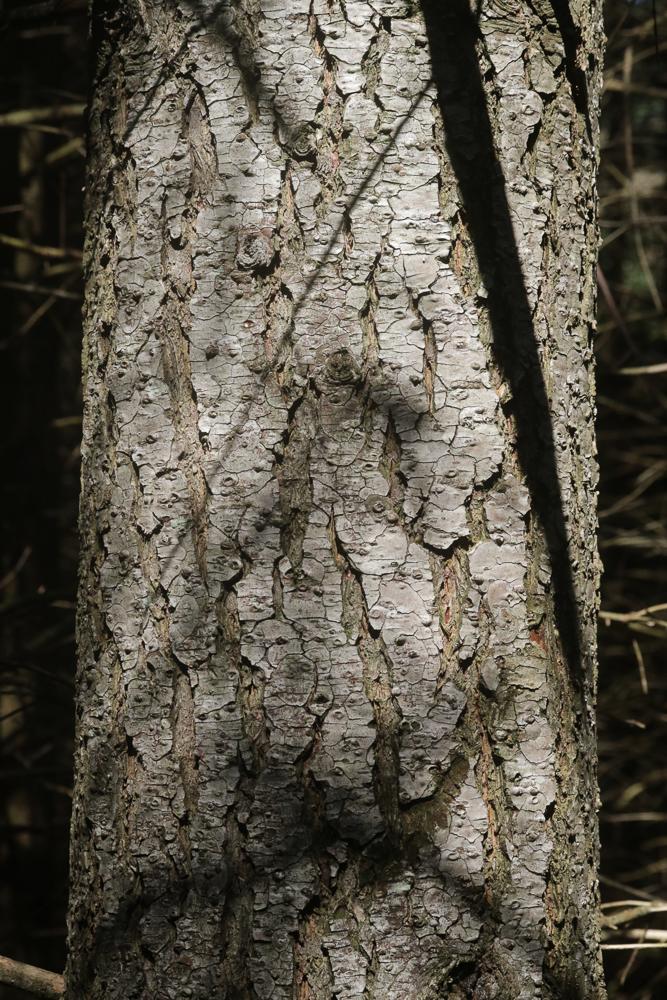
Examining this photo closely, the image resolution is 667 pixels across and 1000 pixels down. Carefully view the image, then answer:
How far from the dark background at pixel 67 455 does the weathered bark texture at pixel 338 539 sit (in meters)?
1.53

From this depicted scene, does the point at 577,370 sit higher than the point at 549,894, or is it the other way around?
the point at 577,370

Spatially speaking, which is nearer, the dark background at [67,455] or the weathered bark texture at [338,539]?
the weathered bark texture at [338,539]

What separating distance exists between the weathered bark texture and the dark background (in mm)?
1526

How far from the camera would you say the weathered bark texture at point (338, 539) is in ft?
2.90

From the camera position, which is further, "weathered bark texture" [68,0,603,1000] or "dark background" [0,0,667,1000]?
"dark background" [0,0,667,1000]

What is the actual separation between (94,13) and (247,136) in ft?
1.20

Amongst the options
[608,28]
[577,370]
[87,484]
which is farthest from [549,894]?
[608,28]

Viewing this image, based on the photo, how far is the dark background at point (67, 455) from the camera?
2893 mm

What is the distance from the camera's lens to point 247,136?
93 centimetres

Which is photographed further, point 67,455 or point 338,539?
point 67,455

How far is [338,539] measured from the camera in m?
0.90

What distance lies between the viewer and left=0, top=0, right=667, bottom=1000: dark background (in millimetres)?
2893

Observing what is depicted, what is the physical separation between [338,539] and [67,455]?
285cm

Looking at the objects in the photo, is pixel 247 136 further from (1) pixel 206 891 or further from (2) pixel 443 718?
(1) pixel 206 891
